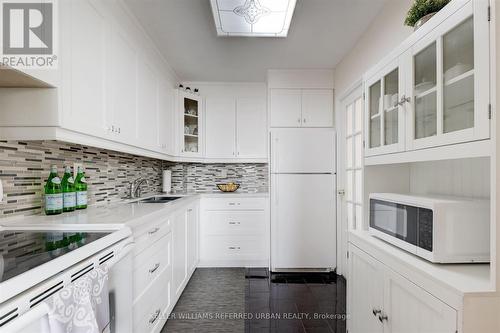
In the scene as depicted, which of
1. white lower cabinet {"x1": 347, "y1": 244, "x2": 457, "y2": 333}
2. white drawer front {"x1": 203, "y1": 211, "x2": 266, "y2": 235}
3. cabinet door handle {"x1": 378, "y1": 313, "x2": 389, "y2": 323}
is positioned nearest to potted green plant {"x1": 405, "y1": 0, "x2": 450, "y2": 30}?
white lower cabinet {"x1": 347, "y1": 244, "x2": 457, "y2": 333}

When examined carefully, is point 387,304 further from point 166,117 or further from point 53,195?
point 166,117

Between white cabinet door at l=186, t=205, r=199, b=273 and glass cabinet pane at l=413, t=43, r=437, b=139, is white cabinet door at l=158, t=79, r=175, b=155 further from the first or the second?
glass cabinet pane at l=413, t=43, r=437, b=139

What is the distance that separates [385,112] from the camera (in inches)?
62.6

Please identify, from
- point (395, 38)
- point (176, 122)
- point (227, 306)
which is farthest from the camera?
point (176, 122)

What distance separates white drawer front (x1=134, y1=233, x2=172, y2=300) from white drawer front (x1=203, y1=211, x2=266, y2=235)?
1.22 m

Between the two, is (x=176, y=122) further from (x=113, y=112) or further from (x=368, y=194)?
(x=368, y=194)

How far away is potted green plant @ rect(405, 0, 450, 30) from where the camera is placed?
4.33ft

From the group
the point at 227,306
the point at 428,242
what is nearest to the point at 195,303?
the point at 227,306

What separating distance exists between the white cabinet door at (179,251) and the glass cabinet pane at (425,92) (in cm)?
191

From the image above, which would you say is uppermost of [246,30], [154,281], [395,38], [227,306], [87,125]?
[246,30]

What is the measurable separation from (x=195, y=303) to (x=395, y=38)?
269 centimetres

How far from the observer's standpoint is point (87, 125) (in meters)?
1.56

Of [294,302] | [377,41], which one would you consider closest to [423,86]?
[377,41]

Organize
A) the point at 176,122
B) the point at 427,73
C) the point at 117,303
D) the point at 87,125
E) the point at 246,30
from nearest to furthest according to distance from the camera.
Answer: the point at 427,73
the point at 117,303
the point at 87,125
the point at 246,30
the point at 176,122
